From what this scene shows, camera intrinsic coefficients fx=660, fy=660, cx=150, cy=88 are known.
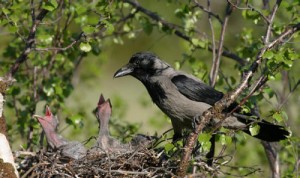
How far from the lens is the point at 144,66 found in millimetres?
7691

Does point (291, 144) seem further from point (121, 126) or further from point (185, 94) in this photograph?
point (121, 126)

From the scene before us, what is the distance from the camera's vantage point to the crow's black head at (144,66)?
767cm

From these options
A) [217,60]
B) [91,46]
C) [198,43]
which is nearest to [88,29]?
[91,46]

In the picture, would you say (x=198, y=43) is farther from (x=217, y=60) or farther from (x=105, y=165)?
(x=105, y=165)

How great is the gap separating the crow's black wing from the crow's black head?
1.05 ft

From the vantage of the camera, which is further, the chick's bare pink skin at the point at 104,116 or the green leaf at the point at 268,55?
the chick's bare pink skin at the point at 104,116

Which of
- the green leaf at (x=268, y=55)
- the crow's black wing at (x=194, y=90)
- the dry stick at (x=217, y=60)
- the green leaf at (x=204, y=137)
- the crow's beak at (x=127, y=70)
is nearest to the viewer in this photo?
the green leaf at (x=204, y=137)

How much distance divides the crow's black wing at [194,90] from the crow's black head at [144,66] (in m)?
0.32

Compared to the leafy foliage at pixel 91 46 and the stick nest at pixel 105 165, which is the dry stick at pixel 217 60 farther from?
the stick nest at pixel 105 165

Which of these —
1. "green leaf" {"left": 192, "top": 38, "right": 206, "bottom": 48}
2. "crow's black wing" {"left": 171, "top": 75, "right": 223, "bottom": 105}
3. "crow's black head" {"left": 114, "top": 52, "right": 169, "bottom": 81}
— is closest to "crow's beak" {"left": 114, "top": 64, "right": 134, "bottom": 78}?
"crow's black head" {"left": 114, "top": 52, "right": 169, "bottom": 81}

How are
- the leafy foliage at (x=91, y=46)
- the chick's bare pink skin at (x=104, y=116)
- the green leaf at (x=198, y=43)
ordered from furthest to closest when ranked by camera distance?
the green leaf at (x=198, y=43), the chick's bare pink skin at (x=104, y=116), the leafy foliage at (x=91, y=46)

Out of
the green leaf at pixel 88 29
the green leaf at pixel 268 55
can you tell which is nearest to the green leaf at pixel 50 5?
the green leaf at pixel 88 29

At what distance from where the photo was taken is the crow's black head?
7.67 m

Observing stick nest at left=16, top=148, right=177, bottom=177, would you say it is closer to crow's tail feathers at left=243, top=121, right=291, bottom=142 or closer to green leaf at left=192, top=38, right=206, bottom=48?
crow's tail feathers at left=243, top=121, right=291, bottom=142
